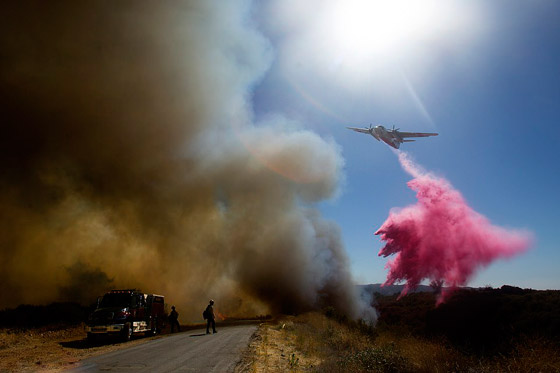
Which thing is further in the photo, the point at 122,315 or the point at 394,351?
the point at 122,315

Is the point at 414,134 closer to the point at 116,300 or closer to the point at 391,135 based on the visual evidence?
the point at 391,135

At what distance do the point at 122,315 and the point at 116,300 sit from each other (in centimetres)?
118

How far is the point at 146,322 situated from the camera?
1941 centimetres

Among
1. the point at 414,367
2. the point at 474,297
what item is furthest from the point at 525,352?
the point at 474,297

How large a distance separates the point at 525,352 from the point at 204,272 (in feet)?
119

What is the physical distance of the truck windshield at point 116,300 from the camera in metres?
17.3

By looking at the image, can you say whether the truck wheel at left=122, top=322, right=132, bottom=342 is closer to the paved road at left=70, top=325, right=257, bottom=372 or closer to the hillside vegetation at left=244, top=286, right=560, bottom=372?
the paved road at left=70, top=325, right=257, bottom=372

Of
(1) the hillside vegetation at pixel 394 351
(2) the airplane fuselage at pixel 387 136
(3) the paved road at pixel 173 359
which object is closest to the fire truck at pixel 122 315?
(3) the paved road at pixel 173 359

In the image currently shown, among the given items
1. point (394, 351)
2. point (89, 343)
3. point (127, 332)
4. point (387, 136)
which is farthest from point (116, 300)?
point (387, 136)

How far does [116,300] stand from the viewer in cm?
1748

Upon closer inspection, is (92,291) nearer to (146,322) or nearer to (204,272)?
(204,272)

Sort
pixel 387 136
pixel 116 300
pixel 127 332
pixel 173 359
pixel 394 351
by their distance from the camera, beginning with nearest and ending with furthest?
pixel 394 351 → pixel 173 359 → pixel 127 332 → pixel 116 300 → pixel 387 136

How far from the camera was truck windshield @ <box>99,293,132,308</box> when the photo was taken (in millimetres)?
17312

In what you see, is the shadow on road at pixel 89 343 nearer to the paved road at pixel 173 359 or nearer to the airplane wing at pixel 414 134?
the paved road at pixel 173 359
